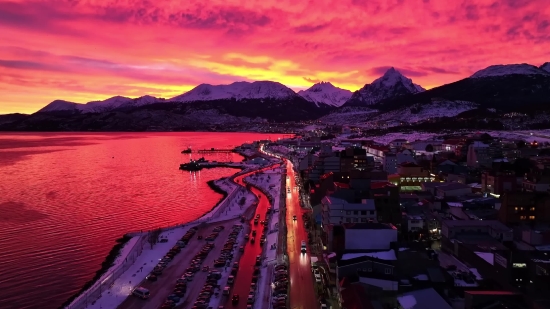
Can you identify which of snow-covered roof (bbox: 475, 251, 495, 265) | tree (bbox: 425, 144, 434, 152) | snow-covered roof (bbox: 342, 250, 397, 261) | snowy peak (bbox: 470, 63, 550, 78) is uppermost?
snowy peak (bbox: 470, 63, 550, 78)

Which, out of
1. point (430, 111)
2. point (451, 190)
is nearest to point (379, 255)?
point (451, 190)

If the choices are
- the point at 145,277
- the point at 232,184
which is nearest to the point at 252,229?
the point at 145,277

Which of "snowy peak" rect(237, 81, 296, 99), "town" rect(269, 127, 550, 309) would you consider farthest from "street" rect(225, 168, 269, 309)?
"snowy peak" rect(237, 81, 296, 99)

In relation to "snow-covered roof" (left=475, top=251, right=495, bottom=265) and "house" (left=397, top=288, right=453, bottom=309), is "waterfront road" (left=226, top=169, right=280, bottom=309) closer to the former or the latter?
"house" (left=397, top=288, right=453, bottom=309)

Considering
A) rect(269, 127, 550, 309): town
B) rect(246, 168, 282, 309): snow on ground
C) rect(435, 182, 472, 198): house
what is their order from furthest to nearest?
1. rect(435, 182, 472, 198): house
2. rect(246, 168, 282, 309): snow on ground
3. rect(269, 127, 550, 309): town

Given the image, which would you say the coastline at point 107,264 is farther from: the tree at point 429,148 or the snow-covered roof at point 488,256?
the tree at point 429,148

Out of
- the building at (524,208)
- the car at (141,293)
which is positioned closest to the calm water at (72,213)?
the car at (141,293)
